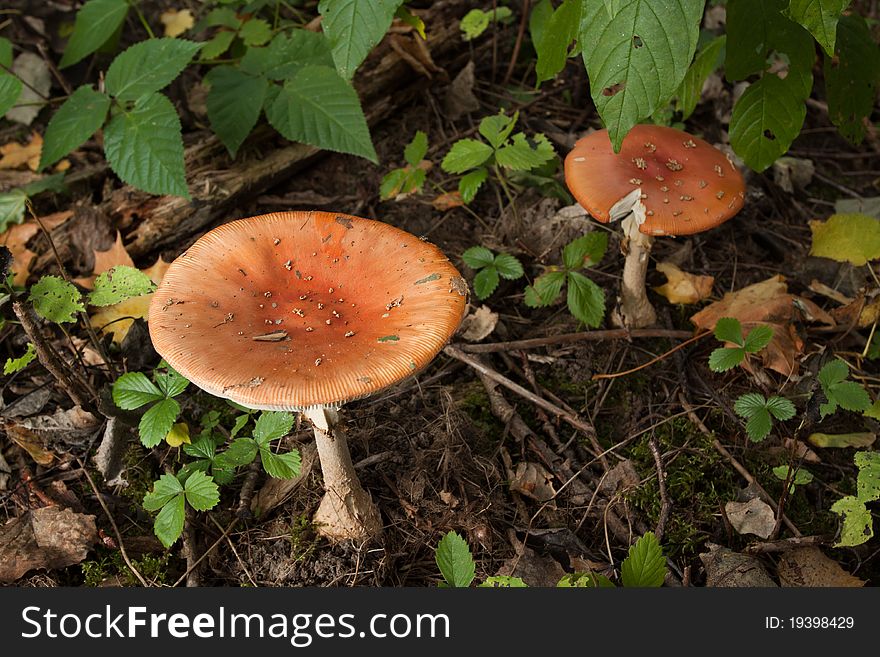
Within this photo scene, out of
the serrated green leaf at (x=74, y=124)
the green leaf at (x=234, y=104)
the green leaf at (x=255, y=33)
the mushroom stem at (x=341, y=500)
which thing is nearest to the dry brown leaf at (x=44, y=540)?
the mushroom stem at (x=341, y=500)

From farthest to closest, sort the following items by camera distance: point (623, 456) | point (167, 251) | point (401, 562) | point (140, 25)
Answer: point (140, 25)
point (167, 251)
point (623, 456)
point (401, 562)

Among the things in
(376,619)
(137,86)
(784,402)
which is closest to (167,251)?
(137,86)

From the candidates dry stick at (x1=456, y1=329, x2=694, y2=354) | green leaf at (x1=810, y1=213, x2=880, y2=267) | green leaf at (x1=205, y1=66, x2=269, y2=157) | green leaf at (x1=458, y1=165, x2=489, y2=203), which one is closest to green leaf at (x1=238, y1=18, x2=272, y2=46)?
green leaf at (x1=205, y1=66, x2=269, y2=157)

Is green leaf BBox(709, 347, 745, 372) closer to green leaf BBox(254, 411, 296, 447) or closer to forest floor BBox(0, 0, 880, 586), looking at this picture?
forest floor BBox(0, 0, 880, 586)

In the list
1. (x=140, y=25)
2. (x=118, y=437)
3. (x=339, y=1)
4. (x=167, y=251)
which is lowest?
(x=118, y=437)

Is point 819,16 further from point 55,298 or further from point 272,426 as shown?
point 55,298

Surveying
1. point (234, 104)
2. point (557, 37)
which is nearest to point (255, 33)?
point (234, 104)

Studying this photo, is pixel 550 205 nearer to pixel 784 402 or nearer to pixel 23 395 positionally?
pixel 784 402
